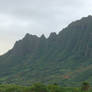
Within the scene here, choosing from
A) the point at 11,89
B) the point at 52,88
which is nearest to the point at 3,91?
the point at 11,89

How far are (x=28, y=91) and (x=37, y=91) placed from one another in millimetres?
7419

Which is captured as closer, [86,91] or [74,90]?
[86,91]

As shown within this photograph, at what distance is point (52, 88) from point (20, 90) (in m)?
19.4

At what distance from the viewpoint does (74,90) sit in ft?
457

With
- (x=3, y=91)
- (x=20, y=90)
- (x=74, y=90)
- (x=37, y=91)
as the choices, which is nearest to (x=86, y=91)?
(x=74, y=90)

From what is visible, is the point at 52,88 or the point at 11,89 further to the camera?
the point at 11,89

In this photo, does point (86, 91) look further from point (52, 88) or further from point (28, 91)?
point (28, 91)


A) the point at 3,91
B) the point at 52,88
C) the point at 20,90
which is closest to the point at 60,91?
the point at 52,88

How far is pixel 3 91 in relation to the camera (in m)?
138

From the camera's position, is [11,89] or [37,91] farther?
[11,89]

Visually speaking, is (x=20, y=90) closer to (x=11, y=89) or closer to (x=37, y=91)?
(x=11, y=89)

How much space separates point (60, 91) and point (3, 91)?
3117cm

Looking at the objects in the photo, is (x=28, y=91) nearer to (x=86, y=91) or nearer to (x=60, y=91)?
(x=60, y=91)

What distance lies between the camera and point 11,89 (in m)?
141
